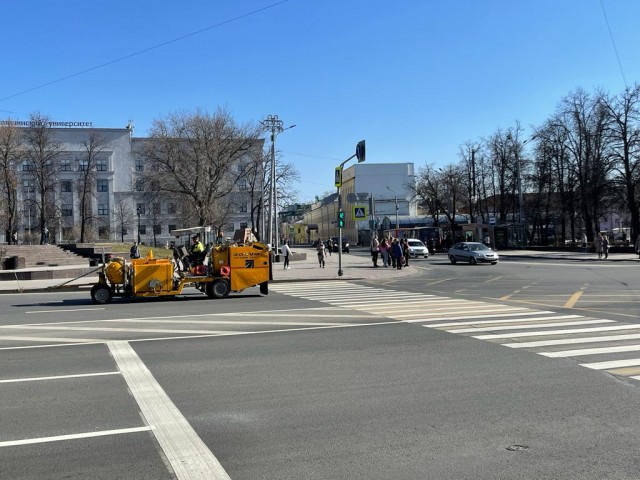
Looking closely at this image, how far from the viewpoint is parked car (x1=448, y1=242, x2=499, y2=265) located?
3649cm

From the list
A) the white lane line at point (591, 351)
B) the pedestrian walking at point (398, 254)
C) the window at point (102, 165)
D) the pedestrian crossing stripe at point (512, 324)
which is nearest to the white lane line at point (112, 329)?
the pedestrian crossing stripe at point (512, 324)

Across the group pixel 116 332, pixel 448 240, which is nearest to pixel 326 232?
pixel 448 240

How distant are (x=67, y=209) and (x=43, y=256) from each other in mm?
50831

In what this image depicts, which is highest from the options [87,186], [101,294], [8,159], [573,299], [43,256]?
[87,186]

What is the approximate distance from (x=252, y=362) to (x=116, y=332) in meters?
4.40

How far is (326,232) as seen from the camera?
144750 mm

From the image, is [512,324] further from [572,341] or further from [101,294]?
[101,294]

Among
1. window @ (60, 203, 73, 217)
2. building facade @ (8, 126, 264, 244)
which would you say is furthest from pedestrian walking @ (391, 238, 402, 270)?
window @ (60, 203, 73, 217)

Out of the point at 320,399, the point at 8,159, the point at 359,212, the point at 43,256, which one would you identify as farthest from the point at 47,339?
the point at 8,159

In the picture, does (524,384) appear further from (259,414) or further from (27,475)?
(27,475)

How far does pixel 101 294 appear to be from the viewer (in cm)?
1755

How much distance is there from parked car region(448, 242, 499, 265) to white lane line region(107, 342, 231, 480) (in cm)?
3136

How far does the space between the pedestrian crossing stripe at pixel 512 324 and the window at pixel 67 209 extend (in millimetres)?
78265

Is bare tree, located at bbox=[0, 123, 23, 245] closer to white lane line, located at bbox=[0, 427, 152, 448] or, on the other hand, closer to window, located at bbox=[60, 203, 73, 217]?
window, located at bbox=[60, 203, 73, 217]
